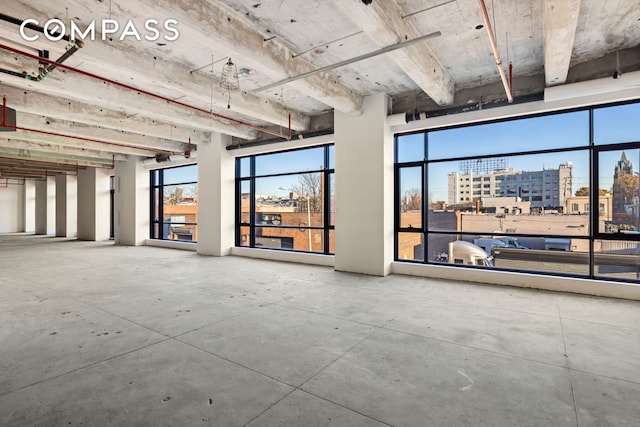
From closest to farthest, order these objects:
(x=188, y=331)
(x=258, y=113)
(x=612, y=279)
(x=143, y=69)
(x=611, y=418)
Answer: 1. (x=611, y=418)
2. (x=188, y=331)
3. (x=143, y=69)
4. (x=612, y=279)
5. (x=258, y=113)

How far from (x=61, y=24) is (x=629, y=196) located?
7.29 metres

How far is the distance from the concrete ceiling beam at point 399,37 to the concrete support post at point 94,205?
12.6m

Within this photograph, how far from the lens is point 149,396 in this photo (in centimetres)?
204

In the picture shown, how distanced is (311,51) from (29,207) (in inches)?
817

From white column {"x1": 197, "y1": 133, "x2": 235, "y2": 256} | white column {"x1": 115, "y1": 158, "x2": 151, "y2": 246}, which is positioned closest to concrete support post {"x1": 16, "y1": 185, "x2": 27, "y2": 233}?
white column {"x1": 115, "y1": 158, "x2": 151, "y2": 246}

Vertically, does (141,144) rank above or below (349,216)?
above

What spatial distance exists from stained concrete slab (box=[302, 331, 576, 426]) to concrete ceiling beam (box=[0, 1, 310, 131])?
4222 mm

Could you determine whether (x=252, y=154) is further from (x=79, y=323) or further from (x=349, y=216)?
(x=79, y=323)

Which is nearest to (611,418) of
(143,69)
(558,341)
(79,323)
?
(558,341)

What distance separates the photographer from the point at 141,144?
8.34 metres

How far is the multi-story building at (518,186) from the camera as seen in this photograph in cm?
495

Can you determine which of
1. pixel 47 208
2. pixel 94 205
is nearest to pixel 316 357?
pixel 94 205

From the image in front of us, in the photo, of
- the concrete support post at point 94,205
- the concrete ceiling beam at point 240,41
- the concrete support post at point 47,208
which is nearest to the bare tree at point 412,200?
the concrete ceiling beam at point 240,41

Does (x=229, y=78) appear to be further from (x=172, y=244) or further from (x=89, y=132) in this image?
(x=172, y=244)
